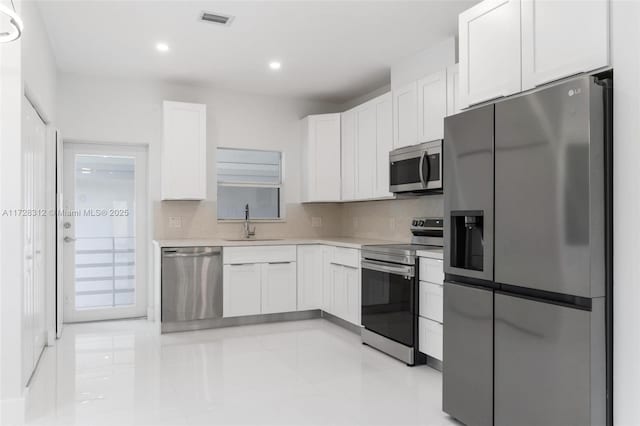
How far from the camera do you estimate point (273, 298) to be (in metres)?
5.05

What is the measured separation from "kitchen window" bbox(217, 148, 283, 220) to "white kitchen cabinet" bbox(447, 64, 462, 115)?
2.79 metres

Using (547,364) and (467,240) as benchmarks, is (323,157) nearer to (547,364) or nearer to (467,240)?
(467,240)

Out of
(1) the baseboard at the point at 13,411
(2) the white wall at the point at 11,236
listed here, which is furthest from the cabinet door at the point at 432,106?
(1) the baseboard at the point at 13,411

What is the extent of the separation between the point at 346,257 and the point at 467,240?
212 centimetres

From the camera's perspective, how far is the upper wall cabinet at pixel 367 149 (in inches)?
179

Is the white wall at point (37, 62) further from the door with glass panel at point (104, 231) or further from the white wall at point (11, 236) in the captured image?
the door with glass panel at point (104, 231)

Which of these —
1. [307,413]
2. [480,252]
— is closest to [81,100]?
[307,413]

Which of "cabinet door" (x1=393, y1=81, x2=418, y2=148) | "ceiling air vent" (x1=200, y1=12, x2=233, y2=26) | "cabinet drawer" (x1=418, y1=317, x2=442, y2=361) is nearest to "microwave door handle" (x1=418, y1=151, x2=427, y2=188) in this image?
"cabinet door" (x1=393, y1=81, x2=418, y2=148)

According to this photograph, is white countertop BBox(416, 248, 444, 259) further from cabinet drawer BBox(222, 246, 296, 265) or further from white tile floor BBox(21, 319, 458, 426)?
cabinet drawer BBox(222, 246, 296, 265)

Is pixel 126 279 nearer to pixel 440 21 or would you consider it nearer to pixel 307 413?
pixel 307 413

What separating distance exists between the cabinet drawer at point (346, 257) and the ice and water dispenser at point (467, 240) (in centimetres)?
184

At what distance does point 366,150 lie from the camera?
490cm

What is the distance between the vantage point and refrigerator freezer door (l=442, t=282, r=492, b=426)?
94.1 inches

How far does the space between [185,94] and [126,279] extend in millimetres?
2209
